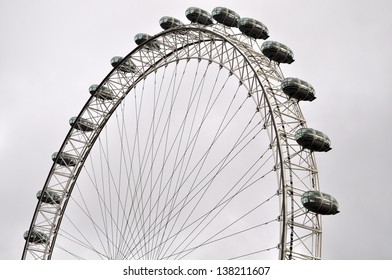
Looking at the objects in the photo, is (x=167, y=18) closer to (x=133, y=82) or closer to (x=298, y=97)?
(x=133, y=82)

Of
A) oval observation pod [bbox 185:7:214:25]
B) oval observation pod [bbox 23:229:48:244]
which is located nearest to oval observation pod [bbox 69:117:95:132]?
oval observation pod [bbox 23:229:48:244]

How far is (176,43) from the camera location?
107 feet

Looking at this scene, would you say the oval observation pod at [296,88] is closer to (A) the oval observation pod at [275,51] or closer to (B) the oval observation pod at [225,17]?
(A) the oval observation pod at [275,51]

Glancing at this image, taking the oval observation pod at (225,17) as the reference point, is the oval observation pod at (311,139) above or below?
below

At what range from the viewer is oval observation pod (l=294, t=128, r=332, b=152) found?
22781 mm

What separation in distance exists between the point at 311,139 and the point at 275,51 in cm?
519

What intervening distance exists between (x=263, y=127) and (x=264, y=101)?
121cm

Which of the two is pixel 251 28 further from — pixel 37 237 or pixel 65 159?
pixel 37 237

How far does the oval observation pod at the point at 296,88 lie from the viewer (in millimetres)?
24219

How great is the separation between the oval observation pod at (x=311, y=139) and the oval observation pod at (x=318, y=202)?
225 cm

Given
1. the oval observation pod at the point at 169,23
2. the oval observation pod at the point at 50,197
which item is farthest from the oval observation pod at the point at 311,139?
the oval observation pod at the point at 50,197

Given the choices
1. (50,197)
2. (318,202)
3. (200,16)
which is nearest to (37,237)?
(50,197)
